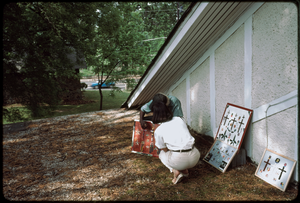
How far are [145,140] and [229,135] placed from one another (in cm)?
189

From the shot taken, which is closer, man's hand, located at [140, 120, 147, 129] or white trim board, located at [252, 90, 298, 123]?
white trim board, located at [252, 90, 298, 123]

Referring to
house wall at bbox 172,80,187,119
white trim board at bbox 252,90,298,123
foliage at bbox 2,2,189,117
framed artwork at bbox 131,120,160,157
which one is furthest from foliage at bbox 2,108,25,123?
white trim board at bbox 252,90,298,123

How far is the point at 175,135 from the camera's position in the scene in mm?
3043

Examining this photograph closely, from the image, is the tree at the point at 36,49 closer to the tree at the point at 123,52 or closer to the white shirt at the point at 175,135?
the tree at the point at 123,52

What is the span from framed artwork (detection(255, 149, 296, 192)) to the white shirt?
1.34 m

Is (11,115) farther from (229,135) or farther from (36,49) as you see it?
(229,135)

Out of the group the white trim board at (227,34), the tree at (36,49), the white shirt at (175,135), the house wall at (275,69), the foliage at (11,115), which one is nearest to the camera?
the house wall at (275,69)

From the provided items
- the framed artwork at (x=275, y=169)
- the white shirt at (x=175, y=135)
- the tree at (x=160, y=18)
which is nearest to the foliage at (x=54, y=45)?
the white shirt at (x=175, y=135)

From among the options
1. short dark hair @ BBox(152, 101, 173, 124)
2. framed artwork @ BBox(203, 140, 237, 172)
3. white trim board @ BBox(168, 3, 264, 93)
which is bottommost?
framed artwork @ BBox(203, 140, 237, 172)

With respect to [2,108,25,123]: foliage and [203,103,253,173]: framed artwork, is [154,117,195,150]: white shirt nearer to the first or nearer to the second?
[203,103,253,173]: framed artwork

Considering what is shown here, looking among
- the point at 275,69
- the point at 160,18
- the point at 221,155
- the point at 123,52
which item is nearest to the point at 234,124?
the point at 221,155

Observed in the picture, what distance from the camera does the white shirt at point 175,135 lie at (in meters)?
3.04

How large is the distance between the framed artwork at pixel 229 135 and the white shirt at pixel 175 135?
113cm

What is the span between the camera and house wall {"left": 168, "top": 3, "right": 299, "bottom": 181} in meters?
2.83
